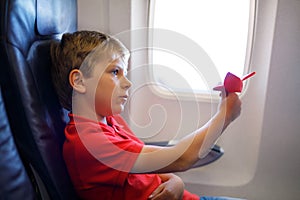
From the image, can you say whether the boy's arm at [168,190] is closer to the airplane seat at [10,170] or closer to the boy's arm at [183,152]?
the boy's arm at [183,152]

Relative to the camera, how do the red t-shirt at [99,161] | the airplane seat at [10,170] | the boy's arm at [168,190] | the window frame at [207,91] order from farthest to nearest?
the window frame at [207,91] → the boy's arm at [168,190] → the red t-shirt at [99,161] → the airplane seat at [10,170]

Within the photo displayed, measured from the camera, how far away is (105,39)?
0.85m

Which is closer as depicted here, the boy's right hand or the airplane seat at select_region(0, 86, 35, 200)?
the airplane seat at select_region(0, 86, 35, 200)

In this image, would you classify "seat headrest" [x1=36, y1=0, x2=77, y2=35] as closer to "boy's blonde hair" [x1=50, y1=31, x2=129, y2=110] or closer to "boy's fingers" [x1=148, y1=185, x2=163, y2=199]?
"boy's blonde hair" [x1=50, y1=31, x2=129, y2=110]

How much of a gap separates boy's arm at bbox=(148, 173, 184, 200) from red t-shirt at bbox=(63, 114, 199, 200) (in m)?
0.05

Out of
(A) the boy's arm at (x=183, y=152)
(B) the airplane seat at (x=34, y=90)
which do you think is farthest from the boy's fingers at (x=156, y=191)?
(B) the airplane seat at (x=34, y=90)

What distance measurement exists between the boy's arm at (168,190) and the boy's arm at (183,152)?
123 mm

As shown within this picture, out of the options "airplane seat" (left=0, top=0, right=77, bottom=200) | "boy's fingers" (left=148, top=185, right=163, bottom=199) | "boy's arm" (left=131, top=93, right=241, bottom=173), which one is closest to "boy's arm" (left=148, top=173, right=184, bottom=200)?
"boy's fingers" (left=148, top=185, right=163, bottom=199)

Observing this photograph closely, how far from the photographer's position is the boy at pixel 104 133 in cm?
76

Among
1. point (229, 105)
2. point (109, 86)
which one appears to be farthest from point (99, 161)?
point (229, 105)

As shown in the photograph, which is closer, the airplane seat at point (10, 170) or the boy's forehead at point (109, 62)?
the airplane seat at point (10, 170)

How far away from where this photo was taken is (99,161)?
0.76 meters

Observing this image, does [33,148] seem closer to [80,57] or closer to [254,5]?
[80,57]

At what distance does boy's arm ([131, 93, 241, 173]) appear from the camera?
0.76 meters
